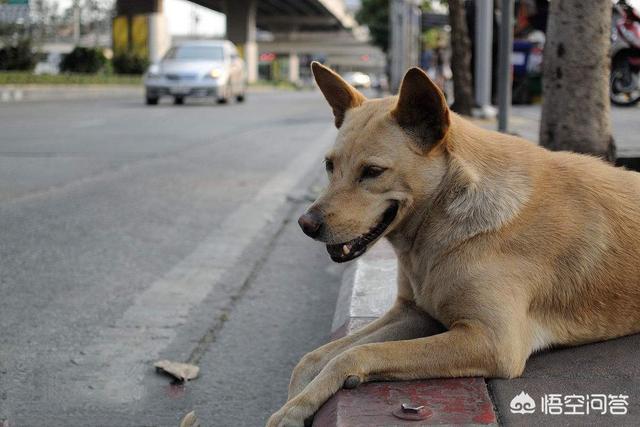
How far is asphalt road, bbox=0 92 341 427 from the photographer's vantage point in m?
3.49

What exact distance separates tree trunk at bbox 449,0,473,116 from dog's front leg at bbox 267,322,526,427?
13038mm

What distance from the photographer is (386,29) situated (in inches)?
3152

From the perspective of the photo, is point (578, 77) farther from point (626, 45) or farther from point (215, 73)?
point (215, 73)

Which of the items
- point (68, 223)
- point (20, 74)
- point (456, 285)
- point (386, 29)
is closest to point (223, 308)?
point (456, 285)

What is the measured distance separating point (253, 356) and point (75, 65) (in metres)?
37.9

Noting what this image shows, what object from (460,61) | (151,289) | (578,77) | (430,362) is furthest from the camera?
(460,61)

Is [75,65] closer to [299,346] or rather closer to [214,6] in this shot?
[299,346]

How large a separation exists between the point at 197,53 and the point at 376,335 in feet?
84.4

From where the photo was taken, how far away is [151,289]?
5.01 m

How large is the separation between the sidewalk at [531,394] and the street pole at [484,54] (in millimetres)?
11401

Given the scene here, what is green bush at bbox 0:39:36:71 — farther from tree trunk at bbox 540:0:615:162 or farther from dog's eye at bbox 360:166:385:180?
dog's eye at bbox 360:166:385:180

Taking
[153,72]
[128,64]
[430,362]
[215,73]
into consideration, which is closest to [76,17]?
[128,64]

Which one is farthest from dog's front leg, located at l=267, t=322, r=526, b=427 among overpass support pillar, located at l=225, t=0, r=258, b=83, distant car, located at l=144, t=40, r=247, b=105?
overpass support pillar, located at l=225, t=0, r=258, b=83

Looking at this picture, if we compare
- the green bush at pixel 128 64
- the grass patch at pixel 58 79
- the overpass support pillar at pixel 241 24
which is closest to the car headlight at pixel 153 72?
the grass patch at pixel 58 79
